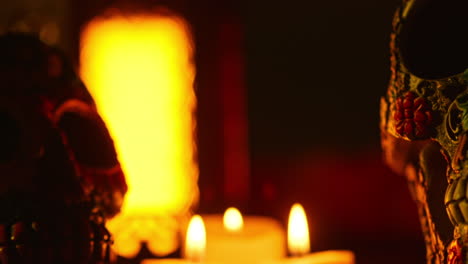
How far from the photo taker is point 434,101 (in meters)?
0.54

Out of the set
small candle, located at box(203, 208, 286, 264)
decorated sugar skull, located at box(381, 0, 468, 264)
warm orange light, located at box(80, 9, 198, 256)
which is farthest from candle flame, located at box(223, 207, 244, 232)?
decorated sugar skull, located at box(381, 0, 468, 264)

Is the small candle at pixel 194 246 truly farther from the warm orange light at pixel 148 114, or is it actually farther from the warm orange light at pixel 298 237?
the warm orange light at pixel 148 114

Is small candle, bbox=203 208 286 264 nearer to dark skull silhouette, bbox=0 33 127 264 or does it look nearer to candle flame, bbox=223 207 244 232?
candle flame, bbox=223 207 244 232

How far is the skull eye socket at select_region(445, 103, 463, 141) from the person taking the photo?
1.67 feet

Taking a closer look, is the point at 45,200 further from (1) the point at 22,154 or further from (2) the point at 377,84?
(2) the point at 377,84

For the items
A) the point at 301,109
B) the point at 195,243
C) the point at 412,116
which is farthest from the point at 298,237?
the point at 301,109

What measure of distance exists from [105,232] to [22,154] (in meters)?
0.11

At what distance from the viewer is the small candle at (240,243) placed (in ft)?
2.85

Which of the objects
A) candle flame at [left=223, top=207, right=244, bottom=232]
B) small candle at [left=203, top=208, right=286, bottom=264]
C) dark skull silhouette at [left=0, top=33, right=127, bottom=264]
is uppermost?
dark skull silhouette at [left=0, top=33, right=127, bottom=264]

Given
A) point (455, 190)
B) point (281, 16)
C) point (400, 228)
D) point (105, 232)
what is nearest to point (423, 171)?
point (455, 190)

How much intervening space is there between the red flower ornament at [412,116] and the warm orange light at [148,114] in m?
0.61

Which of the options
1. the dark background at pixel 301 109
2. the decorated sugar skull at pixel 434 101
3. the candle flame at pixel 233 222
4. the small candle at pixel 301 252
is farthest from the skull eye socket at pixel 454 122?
the dark background at pixel 301 109

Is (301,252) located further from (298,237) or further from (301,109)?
(301,109)

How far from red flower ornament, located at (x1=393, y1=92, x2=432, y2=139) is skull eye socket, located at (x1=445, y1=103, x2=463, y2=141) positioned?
0.02 meters
